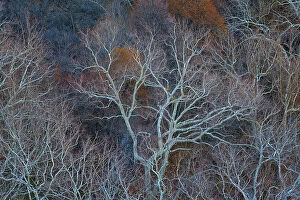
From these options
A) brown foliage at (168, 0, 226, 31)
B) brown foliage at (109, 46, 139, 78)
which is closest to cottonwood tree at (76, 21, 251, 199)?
brown foliage at (109, 46, 139, 78)

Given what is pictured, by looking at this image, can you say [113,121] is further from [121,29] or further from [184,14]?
[184,14]

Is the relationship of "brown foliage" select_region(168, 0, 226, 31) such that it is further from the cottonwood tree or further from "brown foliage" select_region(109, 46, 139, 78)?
"brown foliage" select_region(109, 46, 139, 78)

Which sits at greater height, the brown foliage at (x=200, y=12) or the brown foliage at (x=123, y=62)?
the brown foliage at (x=200, y=12)

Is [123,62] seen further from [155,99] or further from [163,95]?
[163,95]

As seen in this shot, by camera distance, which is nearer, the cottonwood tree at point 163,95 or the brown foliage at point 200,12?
the cottonwood tree at point 163,95

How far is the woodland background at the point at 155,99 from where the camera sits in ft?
51.6

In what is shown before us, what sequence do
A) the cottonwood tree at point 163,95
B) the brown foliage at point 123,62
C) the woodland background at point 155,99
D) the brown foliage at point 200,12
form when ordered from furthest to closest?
the brown foliage at point 200,12 < the brown foliage at point 123,62 < the cottonwood tree at point 163,95 < the woodland background at point 155,99

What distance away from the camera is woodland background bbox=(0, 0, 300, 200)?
620 inches

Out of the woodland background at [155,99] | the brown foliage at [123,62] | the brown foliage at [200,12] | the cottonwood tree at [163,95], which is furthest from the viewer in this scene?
the brown foliage at [200,12]

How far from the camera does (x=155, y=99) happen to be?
1864 cm

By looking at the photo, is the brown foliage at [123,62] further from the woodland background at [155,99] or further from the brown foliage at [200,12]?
the brown foliage at [200,12]

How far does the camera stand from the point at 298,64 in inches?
658

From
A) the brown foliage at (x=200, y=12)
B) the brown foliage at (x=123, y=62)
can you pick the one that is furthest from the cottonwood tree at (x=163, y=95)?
the brown foliage at (x=200, y=12)

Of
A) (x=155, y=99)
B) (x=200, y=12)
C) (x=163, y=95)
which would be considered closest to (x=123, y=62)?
(x=155, y=99)
